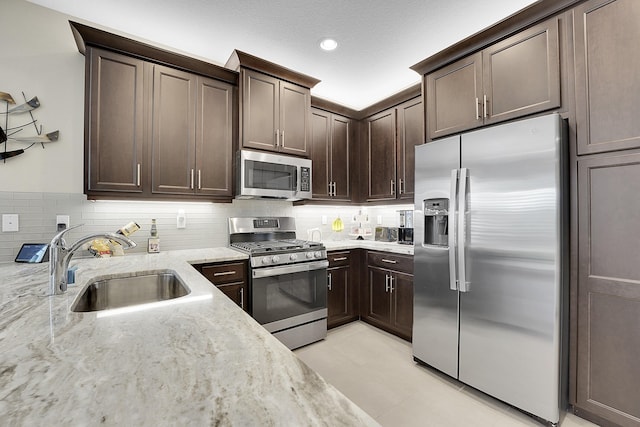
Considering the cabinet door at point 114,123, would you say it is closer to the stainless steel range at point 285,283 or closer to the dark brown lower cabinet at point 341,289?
the stainless steel range at point 285,283

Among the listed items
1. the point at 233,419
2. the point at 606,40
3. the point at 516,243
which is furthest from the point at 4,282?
the point at 606,40

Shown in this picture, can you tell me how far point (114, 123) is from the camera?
212 cm

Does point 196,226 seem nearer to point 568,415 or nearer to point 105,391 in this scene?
point 105,391

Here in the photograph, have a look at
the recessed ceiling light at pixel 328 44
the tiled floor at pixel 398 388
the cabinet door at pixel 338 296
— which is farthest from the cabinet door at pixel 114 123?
the tiled floor at pixel 398 388

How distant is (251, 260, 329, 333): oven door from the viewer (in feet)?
7.84

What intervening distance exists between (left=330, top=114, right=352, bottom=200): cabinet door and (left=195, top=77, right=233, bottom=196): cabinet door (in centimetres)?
126

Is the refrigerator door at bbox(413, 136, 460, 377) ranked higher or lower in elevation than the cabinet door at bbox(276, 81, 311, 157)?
lower

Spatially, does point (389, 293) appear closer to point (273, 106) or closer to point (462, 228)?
point (462, 228)

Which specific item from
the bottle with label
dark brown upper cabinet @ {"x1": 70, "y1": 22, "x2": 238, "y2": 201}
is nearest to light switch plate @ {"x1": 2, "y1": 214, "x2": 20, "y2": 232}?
dark brown upper cabinet @ {"x1": 70, "y1": 22, "x2": 238, "y2": 201}

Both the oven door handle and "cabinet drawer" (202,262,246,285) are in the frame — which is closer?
"cabinet drawer" (202,262,246,285)

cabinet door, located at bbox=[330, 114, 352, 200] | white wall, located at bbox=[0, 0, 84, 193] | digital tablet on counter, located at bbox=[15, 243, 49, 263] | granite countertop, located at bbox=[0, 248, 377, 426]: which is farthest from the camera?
cabinet door, located at bbox=[330, 114, 352, 200]

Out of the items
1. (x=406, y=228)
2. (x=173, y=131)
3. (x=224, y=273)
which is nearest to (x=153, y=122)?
(x=173, y=131)

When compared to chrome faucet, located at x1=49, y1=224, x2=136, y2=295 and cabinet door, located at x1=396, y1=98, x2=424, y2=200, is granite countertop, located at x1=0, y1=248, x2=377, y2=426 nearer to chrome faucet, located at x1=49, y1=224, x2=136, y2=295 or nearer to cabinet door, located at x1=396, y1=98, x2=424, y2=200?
chrome faucet, located at x1=49, y1=224, x2=136, y2=295

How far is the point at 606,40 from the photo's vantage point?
1.62 meters
